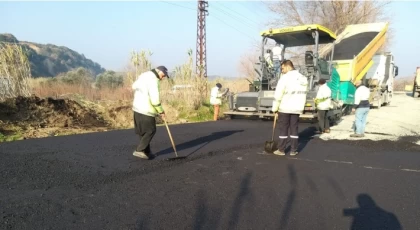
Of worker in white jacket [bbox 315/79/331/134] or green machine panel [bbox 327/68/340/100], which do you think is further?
green machine panel [bbox 327/68/340/100]

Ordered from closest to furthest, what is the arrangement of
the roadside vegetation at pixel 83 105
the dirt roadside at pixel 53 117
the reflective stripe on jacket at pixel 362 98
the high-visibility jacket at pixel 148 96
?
the high-visibility jacket at pixel 148 96, the reflective stripe on jacket at pixel 362 98, the dirt roadside at pixel 53 117, the roadside vegetation at pixel 83 105

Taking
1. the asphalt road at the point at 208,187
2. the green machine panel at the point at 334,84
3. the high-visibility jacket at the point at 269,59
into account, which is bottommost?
the asphalt road at the point at 208,187

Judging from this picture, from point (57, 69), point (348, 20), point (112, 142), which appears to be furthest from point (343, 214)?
point (57, 69)

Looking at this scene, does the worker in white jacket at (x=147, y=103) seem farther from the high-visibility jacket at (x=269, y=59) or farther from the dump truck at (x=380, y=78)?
the dump truck at (x=380, y=78)

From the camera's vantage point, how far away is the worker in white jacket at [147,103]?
5.04 metres

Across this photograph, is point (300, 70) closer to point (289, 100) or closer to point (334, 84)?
point (334, 84)

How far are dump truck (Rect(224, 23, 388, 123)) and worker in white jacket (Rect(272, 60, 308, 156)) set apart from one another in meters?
3.58

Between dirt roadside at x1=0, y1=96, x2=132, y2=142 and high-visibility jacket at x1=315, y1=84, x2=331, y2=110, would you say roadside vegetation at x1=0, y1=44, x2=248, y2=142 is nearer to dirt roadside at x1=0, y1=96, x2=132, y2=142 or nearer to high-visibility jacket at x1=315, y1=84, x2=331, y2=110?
dirt roadside at x1=0, y1=96, x2=132, y2=142

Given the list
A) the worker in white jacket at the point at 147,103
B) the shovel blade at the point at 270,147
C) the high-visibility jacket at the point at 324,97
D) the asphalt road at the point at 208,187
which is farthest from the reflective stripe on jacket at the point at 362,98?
the worker in white jacket at the point at 147,103

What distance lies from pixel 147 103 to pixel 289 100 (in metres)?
2.49

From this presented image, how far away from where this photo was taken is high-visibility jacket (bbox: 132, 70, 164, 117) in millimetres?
5031

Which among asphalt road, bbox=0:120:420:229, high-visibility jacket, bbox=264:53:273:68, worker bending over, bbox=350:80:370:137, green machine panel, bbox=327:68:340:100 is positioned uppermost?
high-visibility jacket, bbox=264:53:273:68

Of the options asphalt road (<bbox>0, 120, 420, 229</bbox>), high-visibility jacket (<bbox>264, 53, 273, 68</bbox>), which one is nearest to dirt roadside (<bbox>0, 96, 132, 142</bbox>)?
asphalt road (<bbox>0, 120, 420, 229</bbox>)

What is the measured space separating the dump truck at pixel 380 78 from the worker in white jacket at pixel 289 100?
10.00 metres
